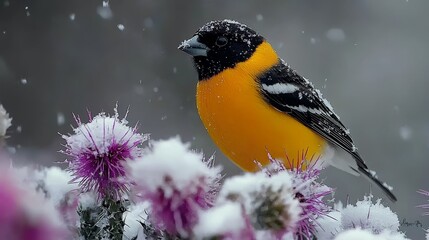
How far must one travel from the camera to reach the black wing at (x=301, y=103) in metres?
2.83

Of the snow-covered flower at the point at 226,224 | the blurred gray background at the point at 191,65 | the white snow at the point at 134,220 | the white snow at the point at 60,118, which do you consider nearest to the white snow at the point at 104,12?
the blurred gray background at the point at 191,65

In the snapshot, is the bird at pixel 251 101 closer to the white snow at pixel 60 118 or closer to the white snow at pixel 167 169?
the white snow at pixel 167 169

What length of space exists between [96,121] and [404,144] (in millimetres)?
7110

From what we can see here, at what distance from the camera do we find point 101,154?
44.9 inches

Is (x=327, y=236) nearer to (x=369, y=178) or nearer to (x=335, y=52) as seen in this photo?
(x=369, y=178)

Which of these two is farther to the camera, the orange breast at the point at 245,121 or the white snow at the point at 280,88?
the white snow at the point at 280,88

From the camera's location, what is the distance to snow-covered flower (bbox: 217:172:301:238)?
0.79m

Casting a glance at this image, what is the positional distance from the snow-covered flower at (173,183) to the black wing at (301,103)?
1.93 m

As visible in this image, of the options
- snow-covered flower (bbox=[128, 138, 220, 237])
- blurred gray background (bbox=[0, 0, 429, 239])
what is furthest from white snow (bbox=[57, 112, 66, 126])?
snow-covered flower (bbox=[128, 138, 220, 237])

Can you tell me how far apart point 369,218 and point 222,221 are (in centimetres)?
66

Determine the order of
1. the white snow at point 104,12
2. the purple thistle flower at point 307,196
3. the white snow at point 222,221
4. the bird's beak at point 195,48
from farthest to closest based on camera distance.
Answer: the white snow at point 104,12
the bird's beak at point 195,48
the purple thistle flower at point 307,196
the white snow at point 222,221

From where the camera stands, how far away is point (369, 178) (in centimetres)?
345

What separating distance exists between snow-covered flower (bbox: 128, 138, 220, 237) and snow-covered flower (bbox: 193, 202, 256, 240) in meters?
0.06

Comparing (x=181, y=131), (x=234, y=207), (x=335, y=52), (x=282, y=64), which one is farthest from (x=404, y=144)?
(x=234, y=207)
